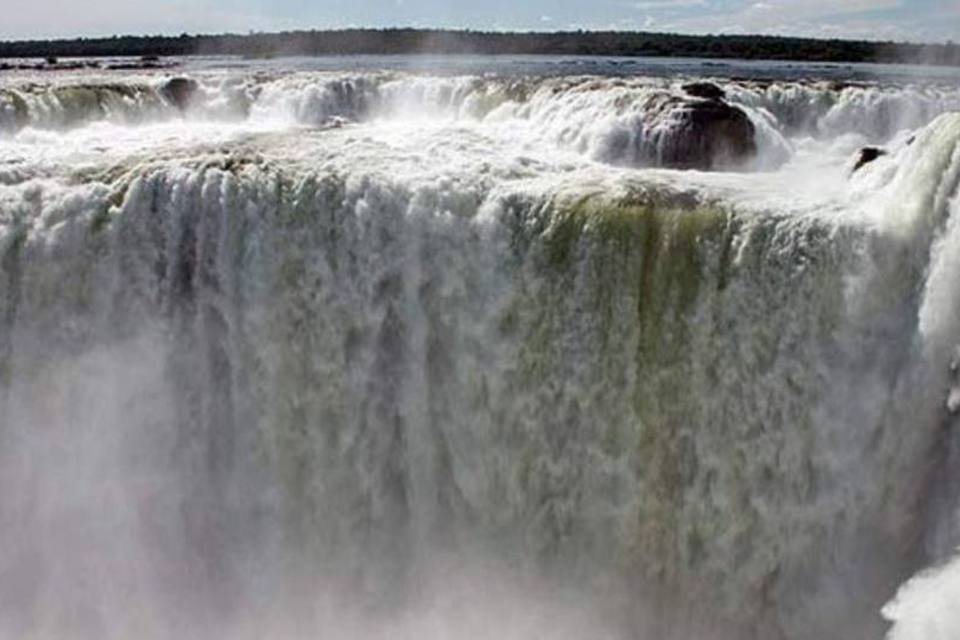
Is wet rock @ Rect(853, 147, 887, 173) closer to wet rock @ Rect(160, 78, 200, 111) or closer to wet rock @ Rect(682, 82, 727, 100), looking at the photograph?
wet rock @ Rect(682, 82, 727, 100)

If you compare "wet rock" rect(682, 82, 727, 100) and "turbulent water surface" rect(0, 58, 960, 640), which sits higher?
"wet rock" rect(682, 82, 727, 100)

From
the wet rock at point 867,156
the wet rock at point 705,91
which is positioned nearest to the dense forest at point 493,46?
the wet rock at point 705,91

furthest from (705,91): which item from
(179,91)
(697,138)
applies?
(179,91)

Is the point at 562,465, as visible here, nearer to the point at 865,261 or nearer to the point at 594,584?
the point at 594,584

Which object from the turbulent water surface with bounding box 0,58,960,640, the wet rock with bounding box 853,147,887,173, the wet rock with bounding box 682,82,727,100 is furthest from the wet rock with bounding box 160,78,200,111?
the wet rock with bounding box 853,147,887,173

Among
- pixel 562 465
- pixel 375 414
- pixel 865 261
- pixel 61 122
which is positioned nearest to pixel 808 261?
pixel 865 261

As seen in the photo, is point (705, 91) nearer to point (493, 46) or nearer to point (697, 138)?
point (697, 138)
